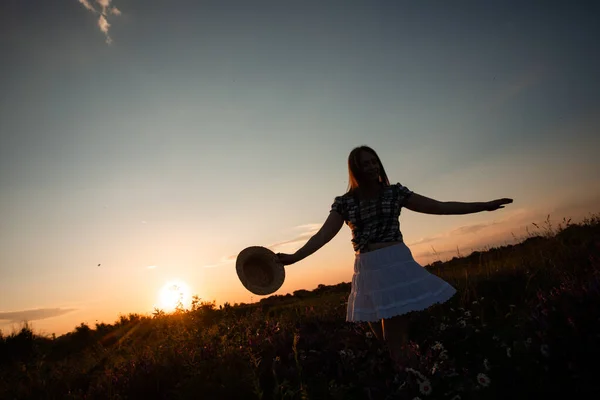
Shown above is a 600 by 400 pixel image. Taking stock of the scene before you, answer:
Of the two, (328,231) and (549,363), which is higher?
(328,231)

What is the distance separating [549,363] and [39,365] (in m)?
7.06

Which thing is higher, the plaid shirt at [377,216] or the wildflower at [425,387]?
the plaid shirt at [377,216]

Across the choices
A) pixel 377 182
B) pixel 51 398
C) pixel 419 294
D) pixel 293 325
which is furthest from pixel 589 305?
pixel 51 398

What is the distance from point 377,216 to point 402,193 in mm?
414

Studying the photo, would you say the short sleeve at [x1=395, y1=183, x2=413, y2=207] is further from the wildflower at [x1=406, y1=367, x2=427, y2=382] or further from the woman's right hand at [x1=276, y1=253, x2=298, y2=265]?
the wildflower at [x1=406, y1=367, x2=427, y2=382]

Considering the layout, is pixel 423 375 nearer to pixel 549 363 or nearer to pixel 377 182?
pixel 549 363

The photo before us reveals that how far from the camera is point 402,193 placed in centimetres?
443

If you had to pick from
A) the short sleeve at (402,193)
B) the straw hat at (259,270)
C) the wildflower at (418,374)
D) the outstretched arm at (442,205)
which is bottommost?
the wildflower at (418,374)

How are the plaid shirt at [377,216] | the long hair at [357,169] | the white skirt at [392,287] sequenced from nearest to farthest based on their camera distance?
the white skirt at [392,287] → the plaid shirt at [377,216] → the long hair at [357,169]

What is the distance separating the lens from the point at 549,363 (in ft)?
7.83

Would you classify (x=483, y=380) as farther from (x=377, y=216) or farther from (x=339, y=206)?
(x=339, y=206)

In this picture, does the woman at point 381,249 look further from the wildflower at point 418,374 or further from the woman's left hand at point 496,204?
the wildflower at point 418,374

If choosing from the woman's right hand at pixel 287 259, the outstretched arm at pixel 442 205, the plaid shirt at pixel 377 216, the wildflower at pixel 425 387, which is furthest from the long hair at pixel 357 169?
the wildflower at pixel 425 387

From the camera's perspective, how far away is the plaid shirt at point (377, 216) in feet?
14.0
